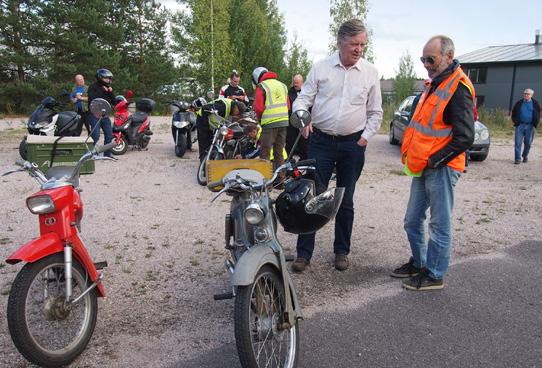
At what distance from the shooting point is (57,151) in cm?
487

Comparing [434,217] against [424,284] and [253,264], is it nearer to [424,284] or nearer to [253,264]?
[424,284]

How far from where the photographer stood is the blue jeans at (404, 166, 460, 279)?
3.60m

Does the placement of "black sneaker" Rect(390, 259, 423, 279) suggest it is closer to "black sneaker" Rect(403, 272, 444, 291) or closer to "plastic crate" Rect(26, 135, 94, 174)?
"black sneaker" Rect(403, 272, 444, 291)

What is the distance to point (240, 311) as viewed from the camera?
2314 mm

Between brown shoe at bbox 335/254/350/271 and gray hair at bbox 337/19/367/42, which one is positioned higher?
gray hair at bbox 337/19/367/42

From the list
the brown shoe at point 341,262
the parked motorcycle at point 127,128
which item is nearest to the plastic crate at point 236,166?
the brown shoe at point 341,262

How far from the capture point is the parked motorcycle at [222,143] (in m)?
7.48

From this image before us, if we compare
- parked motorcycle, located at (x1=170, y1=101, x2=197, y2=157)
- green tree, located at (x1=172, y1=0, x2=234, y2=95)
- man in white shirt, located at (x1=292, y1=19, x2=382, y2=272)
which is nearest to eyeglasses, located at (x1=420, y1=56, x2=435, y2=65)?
man in white shirt, located at (x1=292, y1=19, x2=382, y2=272)

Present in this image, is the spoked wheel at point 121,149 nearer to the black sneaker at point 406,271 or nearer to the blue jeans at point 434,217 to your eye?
the black sneaker at point 406,271

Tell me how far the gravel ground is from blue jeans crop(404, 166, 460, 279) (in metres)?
0.41

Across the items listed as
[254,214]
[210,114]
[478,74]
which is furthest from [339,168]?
[478,74]

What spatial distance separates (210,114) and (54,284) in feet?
18.2

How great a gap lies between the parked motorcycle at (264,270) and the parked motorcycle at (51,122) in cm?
688

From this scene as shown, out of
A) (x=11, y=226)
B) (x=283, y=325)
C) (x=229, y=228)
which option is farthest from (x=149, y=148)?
(x=283, y=325)
